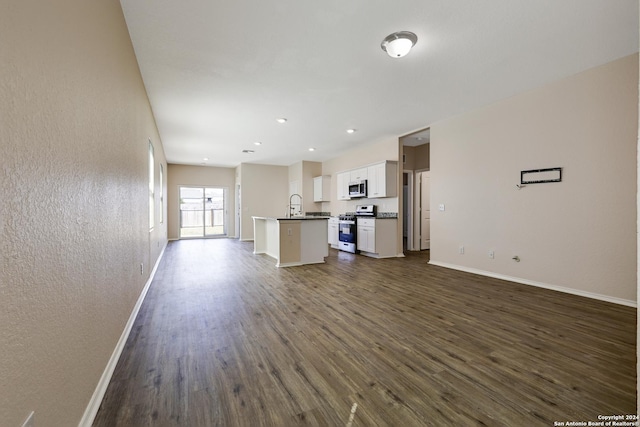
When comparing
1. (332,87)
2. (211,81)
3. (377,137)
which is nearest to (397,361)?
(332,87)

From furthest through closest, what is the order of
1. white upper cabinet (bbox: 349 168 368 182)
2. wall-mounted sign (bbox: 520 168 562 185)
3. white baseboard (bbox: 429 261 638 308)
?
white upper cabinet (bbox: 349 168 368 182), wall-mounted sign (bbox: 520 168 562 185), white baseboard (bbox: 429 261 638 308)

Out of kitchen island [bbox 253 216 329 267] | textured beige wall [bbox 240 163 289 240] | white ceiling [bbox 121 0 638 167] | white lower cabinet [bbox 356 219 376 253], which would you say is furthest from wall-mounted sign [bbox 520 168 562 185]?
textured beige wall [bbox 240 163 289 240]

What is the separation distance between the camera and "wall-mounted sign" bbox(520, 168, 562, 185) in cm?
366

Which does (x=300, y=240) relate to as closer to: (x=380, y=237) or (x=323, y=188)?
(x=380, y=237)

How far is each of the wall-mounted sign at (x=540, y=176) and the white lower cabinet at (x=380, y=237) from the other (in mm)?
2824

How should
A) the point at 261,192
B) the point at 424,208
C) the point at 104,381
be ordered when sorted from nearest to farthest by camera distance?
the point at 104,381 → the point at 424,208 → the point at 261,192

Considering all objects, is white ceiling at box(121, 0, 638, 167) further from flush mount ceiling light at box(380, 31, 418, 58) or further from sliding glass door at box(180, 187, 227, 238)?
sliding glass door at box(180, 187, 227, 238)

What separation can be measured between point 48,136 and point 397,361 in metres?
2.26

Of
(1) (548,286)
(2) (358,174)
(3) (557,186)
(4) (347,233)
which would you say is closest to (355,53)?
(3) (557,186)

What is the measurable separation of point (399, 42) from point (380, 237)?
14.1 feet

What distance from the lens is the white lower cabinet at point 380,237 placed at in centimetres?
634

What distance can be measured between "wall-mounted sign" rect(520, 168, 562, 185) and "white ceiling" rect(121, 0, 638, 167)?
1.15m

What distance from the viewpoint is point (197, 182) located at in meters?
10.6

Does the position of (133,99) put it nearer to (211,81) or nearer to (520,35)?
(211,81)
